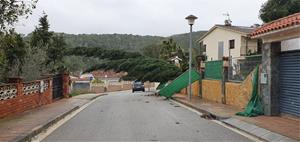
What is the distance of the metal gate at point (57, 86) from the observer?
1144 inches

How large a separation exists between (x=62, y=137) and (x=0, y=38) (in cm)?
376

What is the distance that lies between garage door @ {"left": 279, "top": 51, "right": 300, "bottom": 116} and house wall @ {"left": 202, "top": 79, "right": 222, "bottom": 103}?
8382 millimetres

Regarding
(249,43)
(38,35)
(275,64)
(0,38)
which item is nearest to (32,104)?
(0,38)

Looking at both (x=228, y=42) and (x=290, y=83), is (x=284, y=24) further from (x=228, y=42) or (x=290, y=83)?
(x=228, y=42)

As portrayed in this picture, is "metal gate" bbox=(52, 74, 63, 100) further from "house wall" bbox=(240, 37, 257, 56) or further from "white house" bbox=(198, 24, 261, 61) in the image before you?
"house wall" bbox=(240, 37, 257, 56)

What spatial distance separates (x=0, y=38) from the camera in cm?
1430

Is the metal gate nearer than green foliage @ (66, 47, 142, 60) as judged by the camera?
Yes

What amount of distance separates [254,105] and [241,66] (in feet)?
15.7

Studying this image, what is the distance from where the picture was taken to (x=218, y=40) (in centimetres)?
5153

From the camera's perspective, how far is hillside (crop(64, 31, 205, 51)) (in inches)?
3668

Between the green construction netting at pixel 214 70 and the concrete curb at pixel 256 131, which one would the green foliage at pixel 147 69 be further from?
the concrete curb at pixel 256 131

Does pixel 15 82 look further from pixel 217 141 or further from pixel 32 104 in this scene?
pixel 217 141

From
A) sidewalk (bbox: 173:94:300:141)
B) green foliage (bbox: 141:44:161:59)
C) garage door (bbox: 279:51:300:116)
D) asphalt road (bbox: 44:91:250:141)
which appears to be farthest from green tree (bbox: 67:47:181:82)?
green foliage (bbox: 141:44:161:59)

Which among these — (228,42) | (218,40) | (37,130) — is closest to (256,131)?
(37,130)
